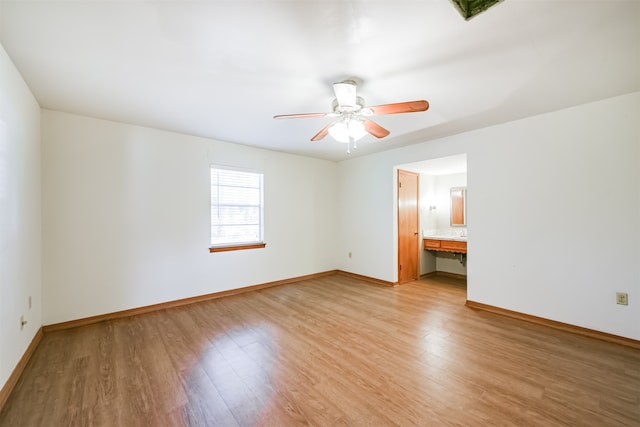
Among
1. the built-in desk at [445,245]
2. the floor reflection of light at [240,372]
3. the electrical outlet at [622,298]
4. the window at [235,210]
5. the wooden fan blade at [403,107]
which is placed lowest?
the floor reflection of light at [240,372]

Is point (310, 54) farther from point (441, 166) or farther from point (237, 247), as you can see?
point (441, 166)

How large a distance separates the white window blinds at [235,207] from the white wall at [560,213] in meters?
3.01

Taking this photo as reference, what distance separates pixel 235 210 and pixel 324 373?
2.94 m

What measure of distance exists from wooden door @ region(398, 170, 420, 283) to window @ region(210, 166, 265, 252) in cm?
250

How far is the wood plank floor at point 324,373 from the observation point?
5.51 ft

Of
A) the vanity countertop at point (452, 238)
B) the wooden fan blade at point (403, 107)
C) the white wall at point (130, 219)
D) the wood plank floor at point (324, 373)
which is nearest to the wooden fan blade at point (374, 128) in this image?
the wooden fan blade at point (403, 107)

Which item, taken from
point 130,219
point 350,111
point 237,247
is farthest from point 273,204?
point 350,111

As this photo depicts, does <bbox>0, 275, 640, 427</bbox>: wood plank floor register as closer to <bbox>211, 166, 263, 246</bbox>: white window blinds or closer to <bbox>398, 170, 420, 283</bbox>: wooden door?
<bbox>211, 166, 263, 246</bbox>: white window blinds

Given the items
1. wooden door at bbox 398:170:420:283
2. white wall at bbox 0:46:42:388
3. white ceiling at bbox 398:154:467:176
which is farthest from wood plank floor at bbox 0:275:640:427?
white ceiling at bbox 398:154:467:176

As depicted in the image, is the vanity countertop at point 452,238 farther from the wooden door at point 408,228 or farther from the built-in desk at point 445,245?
the wooden door at point 408,228

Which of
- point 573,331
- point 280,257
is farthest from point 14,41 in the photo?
point 573,331

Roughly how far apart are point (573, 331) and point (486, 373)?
1.58m

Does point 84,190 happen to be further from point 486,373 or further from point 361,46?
point 486,373

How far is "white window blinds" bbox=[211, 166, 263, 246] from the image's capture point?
4102mm
